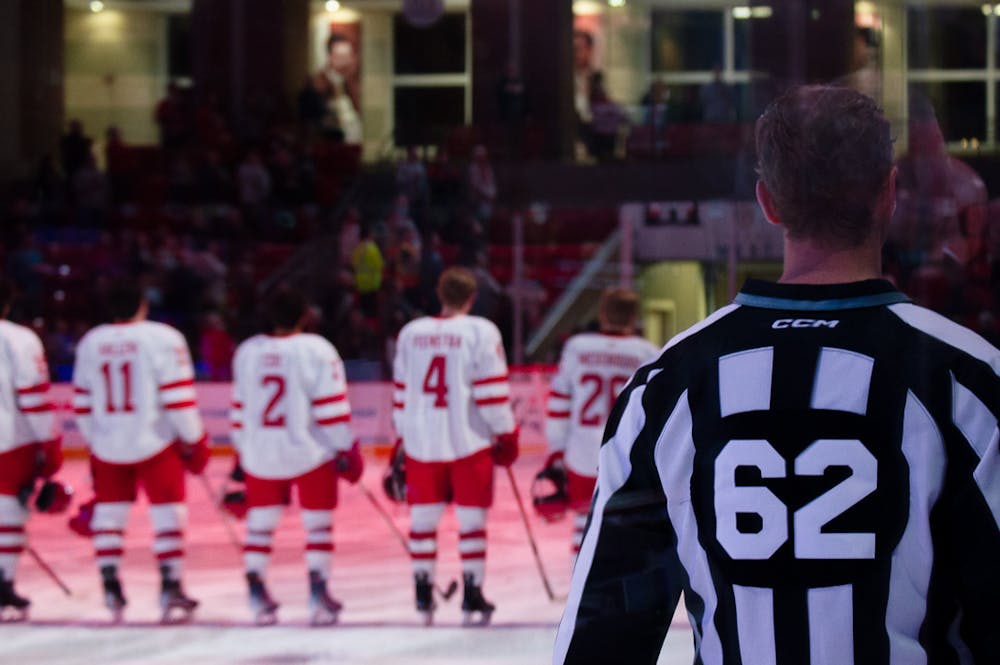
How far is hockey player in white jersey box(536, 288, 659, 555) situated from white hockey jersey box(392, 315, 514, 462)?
273 millimetres

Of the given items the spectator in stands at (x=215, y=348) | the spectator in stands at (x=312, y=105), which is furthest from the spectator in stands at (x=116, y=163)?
the spectator in stands at (x=215, y=348)

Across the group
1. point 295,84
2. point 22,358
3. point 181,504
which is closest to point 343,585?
point 181,504

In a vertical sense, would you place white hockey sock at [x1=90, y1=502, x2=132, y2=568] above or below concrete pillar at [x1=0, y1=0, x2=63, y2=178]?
below

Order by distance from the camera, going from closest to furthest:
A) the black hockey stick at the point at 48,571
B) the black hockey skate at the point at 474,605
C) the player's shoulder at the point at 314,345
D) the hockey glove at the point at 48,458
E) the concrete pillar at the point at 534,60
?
the black hockey skate at the point at 474,605
the player's shoulder at the point at 314,345
the hockey glove at the point at 48,458
the black hockey stick at the point at 48,571
the concrete pillar at the point at 534,60

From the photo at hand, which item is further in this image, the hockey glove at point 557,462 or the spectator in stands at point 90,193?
the spectator in stands at point 90,193

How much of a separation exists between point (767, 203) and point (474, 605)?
3.54 m

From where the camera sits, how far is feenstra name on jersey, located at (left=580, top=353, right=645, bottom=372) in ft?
15.9

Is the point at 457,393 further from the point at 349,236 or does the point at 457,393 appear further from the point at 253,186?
the point at 253,186

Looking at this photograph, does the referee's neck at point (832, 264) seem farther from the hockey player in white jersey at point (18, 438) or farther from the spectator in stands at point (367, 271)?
the spectator in stands at point (367, 271)

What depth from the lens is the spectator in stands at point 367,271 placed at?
7.61m

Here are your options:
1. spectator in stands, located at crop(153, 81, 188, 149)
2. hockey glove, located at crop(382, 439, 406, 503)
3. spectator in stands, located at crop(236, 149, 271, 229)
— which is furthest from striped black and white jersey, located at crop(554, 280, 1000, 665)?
spectator in stands, located at crop(153, 81, 188, 149)

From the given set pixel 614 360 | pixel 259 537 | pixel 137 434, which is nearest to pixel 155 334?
pixel 137 434

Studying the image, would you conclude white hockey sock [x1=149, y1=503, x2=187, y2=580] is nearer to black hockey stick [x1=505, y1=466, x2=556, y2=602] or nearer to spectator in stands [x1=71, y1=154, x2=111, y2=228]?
black hockey stick [x1=505, y1=466, x2=556, y2=602]

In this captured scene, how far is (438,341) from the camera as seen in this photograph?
15.5 feet
